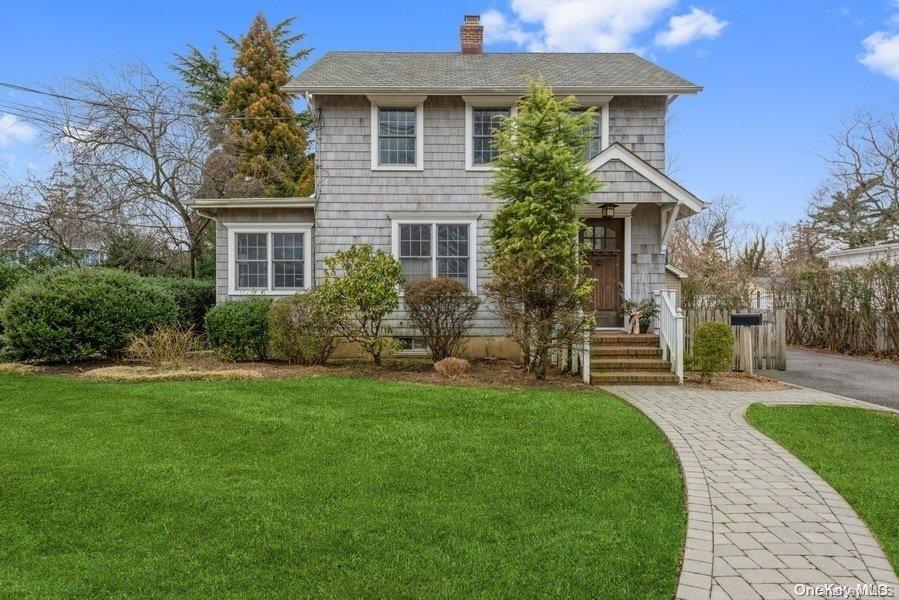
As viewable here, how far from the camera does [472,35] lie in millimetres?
15133

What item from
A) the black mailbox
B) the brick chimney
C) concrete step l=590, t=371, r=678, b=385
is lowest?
concrete step l=590, t=371, r=678, b=385

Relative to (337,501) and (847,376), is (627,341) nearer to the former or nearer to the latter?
(847,376)

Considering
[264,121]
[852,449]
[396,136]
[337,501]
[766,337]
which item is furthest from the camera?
[264,121]

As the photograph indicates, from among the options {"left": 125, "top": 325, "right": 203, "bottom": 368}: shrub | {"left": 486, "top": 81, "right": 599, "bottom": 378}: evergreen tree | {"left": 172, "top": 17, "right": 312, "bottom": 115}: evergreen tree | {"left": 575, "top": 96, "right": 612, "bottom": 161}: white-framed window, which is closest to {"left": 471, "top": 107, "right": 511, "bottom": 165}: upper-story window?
{"left": 575, "top": 96, "right": 612, "bottom": 161}: white-framed window

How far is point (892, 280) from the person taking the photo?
13.4m

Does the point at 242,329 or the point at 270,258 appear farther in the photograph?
the point at 270,258

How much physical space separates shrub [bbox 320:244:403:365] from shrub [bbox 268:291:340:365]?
0.20 metres

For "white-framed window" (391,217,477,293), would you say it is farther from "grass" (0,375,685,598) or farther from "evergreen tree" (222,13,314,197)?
"evergreen tree" (222,13,314,197)

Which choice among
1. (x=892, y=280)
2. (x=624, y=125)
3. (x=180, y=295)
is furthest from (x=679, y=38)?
(x=180, y=295)

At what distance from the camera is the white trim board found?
34.8 ft

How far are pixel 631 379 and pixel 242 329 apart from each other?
7819 millimetres

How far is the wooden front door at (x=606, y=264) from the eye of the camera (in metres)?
12.2

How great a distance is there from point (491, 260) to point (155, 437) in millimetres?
6784

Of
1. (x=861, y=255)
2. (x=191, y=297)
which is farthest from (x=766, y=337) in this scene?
(x=191, y=297)
